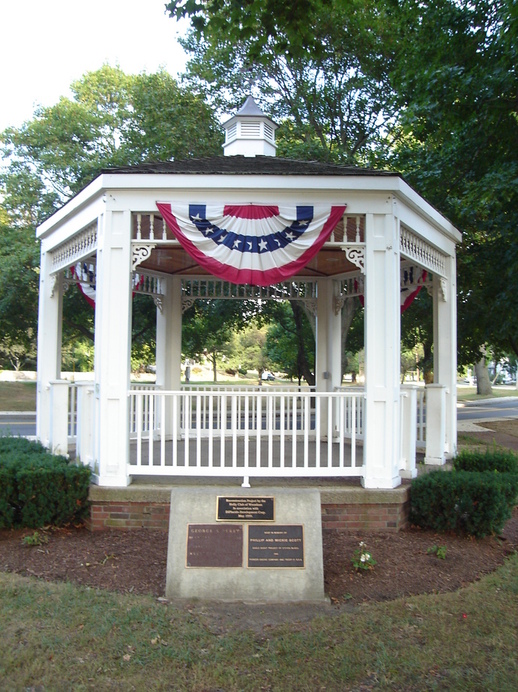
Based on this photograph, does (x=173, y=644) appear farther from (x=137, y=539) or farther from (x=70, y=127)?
(x=70, y=127)

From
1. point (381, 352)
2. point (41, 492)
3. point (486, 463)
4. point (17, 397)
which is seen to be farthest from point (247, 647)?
point (17, 397)

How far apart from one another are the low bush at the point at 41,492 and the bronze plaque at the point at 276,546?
2.40m

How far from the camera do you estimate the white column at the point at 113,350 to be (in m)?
7.01

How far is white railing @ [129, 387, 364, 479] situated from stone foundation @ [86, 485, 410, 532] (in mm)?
256

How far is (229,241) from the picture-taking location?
22.9ft

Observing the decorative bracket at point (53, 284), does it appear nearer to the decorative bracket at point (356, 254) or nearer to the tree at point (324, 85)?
the decorative bracket at point (356, 254)

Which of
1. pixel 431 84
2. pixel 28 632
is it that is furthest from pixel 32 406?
pixel 28 632

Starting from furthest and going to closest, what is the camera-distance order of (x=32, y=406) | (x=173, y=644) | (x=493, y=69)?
(x=32, y=406), (x=493, y=69), (x=173, y=644)

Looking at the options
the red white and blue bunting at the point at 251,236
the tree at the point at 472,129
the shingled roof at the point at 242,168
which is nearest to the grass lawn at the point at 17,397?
the tree at the point at 472,129

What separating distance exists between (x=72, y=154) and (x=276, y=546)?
21605mm

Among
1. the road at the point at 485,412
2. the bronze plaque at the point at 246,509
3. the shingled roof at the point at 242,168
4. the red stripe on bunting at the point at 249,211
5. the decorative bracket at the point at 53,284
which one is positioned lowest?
the road at the point at 485,412

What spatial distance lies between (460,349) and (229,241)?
11.8 meters

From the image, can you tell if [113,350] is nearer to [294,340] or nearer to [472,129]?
[472,129]

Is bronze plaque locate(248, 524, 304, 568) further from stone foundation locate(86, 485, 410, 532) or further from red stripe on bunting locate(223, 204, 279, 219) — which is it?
red stripe on bunting locate(223, 204, 279, 219)
